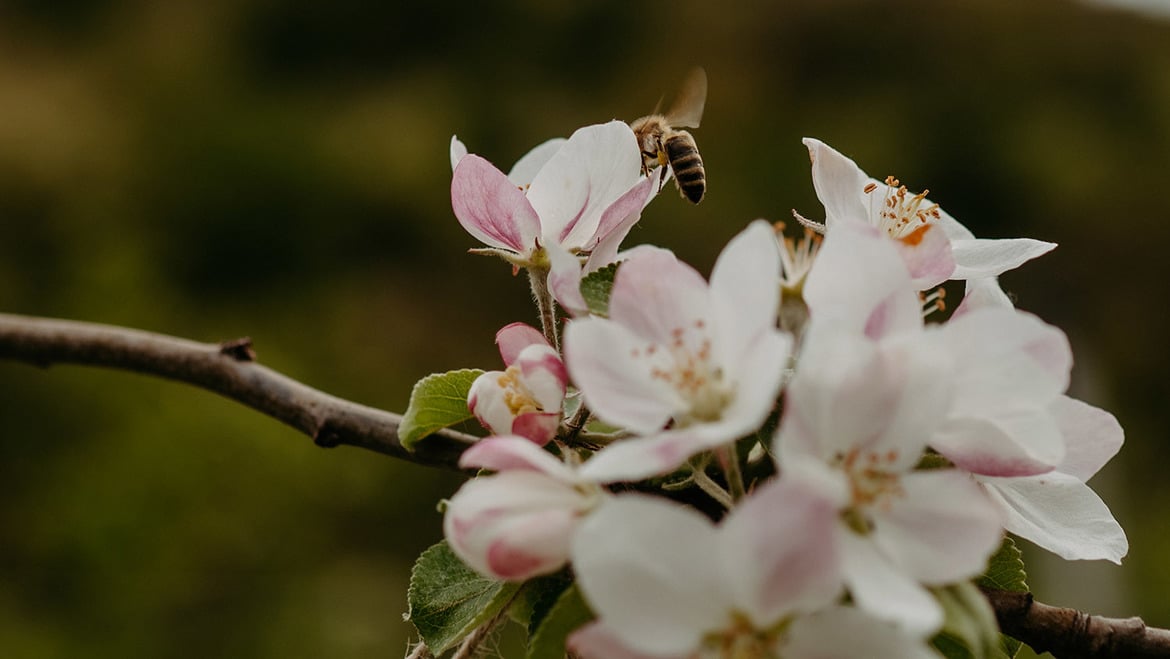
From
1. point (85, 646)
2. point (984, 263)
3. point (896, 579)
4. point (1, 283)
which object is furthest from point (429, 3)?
point (896, 579)

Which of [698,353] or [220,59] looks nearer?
[698,353]

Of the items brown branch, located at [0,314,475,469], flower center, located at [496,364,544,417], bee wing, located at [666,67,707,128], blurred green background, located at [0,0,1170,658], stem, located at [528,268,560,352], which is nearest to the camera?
flower center, located at [496,364,544,417]

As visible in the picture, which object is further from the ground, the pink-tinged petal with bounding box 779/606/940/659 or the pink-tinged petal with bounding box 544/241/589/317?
the pink-tinged petal with bounding box 544/241/589/317

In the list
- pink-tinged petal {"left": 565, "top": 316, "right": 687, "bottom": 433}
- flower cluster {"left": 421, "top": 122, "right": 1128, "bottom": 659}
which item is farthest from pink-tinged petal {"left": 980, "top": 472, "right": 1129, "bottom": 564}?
pink-tinged petal {"left": 565, "top": 316, "right": 687, "bottom": 433}

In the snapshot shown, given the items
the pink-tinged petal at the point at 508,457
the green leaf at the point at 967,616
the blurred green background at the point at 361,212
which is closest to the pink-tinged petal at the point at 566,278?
the pink-tinged petal at the point at 508,457

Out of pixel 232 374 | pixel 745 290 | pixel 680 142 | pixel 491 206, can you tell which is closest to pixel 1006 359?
pixel 745 290

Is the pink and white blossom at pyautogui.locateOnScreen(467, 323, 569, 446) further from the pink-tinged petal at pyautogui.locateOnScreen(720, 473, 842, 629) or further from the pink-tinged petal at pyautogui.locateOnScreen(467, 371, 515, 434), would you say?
the pink-tinged petal at pyautogui.locateOnScreen(720, 473, 842, 629)

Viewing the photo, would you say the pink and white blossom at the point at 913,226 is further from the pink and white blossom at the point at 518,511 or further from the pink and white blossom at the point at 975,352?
the pink and white blossom at the point at 518,511

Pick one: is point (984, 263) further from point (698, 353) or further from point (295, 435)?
point (295, 435)
